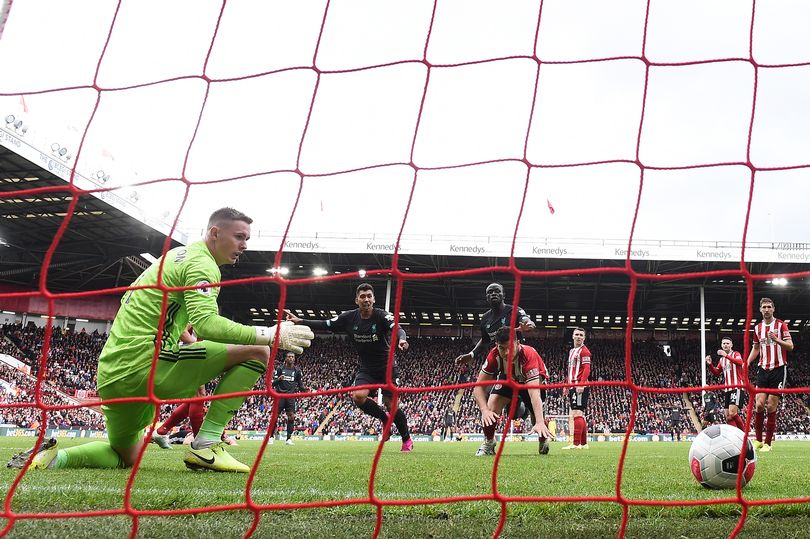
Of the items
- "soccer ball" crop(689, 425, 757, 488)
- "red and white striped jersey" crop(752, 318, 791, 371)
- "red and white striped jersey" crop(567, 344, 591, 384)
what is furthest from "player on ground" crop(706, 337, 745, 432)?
"soccer ball" crop(689, 425, 757, 488)

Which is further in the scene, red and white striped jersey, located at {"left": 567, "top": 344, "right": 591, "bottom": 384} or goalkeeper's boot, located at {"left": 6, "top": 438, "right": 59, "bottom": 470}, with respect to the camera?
red and white striped jersey, located at {"left": 567, "top": 344, "right": 591, "bottom": 384}

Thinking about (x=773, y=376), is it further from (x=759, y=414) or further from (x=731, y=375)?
(x=731, y=375)

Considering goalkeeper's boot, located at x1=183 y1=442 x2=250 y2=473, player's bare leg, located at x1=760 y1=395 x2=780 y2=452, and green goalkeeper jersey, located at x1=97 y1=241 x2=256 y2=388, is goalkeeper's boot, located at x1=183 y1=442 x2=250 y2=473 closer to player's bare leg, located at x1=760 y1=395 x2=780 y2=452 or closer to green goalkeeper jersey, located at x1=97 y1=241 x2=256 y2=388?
green goalkeeper jersey, located at x1=97 y1=241 x2=256 y2=388

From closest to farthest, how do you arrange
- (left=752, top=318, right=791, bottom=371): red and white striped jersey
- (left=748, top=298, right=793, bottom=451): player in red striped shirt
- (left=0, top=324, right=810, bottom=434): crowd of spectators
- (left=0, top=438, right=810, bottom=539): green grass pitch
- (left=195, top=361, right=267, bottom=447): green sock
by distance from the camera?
(left=0, top=438, right=810, bottom=539): green grass pitch, (left=195, top=361, right=267, bottom=447): green sock, (left=748, top=298, right=793, bottom=451): player in red striped shirt, (left=752, top=318, right=791, bottom=371): red and white striped jersey, (left=0, top=324, right=810, bottom=434): crowd of spectators

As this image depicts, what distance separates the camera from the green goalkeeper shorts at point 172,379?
3682mm

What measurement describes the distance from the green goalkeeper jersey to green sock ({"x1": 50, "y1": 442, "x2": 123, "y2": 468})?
676mm

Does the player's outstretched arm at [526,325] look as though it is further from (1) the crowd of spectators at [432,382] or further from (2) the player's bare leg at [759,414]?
(1) the crowd of spectators at [432,382]

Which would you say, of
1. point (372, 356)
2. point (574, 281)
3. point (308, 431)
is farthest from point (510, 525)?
point (574, 281)

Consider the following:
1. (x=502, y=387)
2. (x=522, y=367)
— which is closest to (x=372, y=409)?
(x=502, y=387)

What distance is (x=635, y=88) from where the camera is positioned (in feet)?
12.8

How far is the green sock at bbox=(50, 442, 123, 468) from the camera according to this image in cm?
401

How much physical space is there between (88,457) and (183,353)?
96 centimetres

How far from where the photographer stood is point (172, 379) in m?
3.75

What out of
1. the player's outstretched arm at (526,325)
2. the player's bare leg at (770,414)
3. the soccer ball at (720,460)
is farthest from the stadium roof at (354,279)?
the soccer ball at (720,460)
